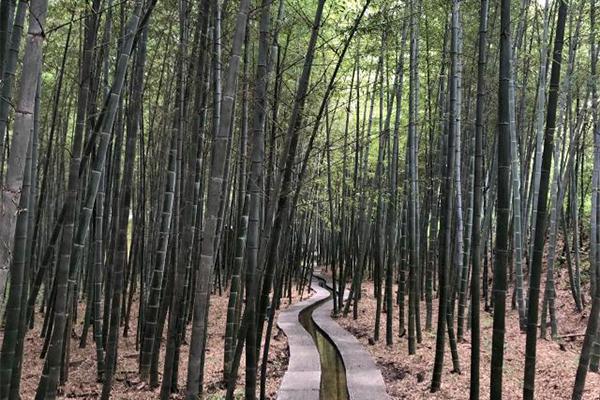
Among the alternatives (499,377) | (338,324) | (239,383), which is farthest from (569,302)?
(499,377)

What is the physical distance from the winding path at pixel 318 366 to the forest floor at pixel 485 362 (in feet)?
0.58

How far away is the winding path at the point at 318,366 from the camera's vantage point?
4965 millimetres

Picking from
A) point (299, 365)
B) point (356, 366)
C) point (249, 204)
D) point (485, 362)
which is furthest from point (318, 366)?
point (249, 204)

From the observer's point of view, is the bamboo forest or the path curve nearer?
the bamboo forest

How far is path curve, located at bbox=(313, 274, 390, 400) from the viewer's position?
499cm

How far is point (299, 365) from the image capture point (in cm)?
606

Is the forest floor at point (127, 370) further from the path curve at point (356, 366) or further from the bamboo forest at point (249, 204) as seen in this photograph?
the path curve at point (356, 366)


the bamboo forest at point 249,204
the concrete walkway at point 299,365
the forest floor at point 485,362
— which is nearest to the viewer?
the bamboo forest at point 249,204

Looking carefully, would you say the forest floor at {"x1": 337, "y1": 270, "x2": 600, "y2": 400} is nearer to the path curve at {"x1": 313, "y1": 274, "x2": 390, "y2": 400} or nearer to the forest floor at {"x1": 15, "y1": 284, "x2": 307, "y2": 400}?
the path curve at {"x1": 313, "y1": 274, "x2": 390, "y2": 400}

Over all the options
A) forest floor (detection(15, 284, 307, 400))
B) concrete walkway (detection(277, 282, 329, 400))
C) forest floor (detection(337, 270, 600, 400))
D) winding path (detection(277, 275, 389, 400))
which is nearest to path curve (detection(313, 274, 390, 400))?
winding path (detection(277, 275, 389, 400))

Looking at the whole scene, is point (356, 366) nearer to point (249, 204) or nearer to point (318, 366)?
point (318, 366)

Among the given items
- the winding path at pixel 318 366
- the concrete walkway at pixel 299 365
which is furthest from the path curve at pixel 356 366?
the concrete walkway at pixel 299 365

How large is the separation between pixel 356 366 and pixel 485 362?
57.8 inches

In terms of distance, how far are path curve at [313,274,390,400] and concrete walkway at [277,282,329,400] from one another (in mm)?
349
